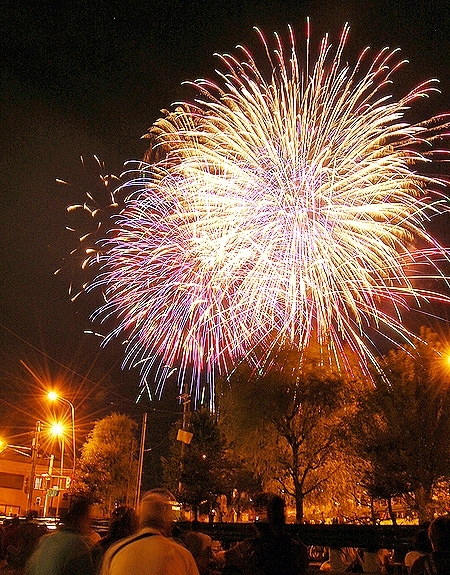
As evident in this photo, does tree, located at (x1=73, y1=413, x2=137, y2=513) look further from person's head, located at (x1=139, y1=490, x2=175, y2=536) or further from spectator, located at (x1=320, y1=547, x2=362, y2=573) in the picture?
person's head, located at (x1=139, y1=490, x2=175, y2=536)

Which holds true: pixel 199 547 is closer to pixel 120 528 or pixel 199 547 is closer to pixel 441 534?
pixel 120 528

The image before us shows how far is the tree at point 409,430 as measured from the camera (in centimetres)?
2927

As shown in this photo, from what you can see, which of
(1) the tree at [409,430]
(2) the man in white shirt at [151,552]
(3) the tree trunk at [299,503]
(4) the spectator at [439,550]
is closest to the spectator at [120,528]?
(2) the man in white shirt at [151,552]

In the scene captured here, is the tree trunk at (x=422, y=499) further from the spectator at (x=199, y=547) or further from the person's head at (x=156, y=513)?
the person's head at (x=156, y=513)

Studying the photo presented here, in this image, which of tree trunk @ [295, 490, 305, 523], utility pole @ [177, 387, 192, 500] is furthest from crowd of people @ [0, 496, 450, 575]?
utility pole @ [177, 387, 192, 500]

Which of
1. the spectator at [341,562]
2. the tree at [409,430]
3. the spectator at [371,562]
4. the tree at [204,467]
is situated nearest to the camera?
the spectator at [371,562]

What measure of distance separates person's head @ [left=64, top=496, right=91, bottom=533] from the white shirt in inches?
67.6

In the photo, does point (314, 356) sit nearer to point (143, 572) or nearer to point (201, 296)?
point (201, 296)

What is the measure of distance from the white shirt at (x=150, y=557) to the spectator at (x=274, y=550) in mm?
1277

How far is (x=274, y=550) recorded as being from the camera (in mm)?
5238

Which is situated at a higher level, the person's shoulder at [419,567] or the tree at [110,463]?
the tree at [110,463]

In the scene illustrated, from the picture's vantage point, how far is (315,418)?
33.8 metres

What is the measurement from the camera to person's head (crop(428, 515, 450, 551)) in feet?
16.7

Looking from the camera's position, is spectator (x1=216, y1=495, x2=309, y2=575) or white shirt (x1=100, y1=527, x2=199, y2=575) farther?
spectator (x1=216, y1=495, x2=309, y2=575)
